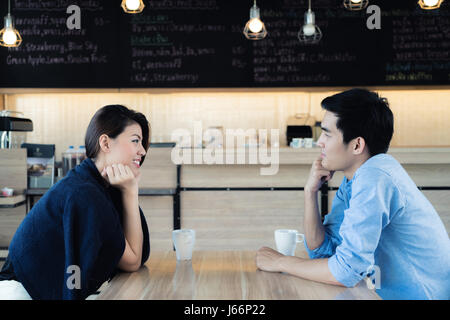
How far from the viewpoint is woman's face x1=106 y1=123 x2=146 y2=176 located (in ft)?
4.62

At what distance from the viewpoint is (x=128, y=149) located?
4.65 ft

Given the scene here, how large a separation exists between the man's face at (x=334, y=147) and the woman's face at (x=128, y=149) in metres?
0.64

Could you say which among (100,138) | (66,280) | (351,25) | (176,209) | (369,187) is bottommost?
(176,209)

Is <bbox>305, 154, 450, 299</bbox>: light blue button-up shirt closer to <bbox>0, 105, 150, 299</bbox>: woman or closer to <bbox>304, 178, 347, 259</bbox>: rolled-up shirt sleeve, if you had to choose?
<bbox>304, 178, 347, 259</bbox>: rolled-up shirt sleeve

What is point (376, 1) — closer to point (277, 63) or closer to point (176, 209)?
point (277, 63)

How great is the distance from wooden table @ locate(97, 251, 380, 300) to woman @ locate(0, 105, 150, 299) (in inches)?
3.5

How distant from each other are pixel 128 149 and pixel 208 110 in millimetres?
3442

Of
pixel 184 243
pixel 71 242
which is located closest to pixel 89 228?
pixel 71 242

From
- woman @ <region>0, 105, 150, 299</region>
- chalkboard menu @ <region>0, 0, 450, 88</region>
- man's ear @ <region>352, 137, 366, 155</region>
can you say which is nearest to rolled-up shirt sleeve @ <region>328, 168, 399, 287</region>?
man's ear @ <region>352, 137, 366, 155</region>

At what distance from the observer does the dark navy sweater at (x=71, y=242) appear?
1136 mm

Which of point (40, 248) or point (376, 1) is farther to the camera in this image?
point (376, 1)

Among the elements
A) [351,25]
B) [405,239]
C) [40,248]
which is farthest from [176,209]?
[351,25]

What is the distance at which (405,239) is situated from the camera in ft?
3.97

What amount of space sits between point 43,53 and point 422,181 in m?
3.94
